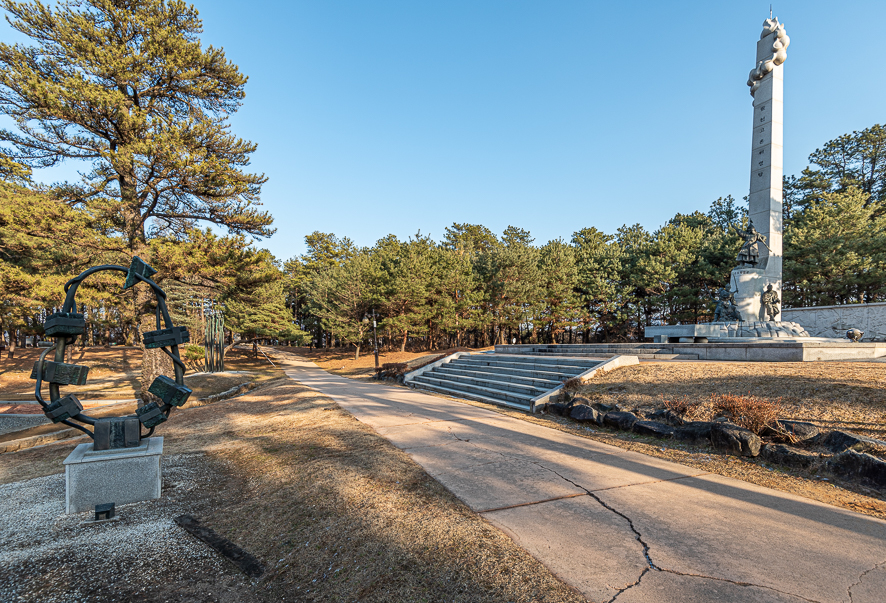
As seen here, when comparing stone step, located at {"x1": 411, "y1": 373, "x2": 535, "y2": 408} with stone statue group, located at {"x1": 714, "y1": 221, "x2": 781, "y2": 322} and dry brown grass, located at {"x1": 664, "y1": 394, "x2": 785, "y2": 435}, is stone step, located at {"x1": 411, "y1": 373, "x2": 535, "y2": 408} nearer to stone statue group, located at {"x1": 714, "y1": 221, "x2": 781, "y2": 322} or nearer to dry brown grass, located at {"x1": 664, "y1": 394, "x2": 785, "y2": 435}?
dry brown grass, located at {"x1": 664, "y1": 394, "x2": 785, "y2": 435}

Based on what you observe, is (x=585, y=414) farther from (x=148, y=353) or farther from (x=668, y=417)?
(x=148, y=353)

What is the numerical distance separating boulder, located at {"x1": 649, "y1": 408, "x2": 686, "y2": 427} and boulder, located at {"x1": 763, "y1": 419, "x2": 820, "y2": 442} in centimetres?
115

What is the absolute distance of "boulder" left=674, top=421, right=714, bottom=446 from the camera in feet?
19.4

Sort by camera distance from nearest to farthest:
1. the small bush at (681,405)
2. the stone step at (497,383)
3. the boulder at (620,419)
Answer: the small bush at (681,405)
the boulder at (620,419)
the stone step at (497,383)

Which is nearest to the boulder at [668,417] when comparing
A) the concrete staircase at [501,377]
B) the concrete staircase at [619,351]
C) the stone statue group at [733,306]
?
the concrete staircase at [501,377]

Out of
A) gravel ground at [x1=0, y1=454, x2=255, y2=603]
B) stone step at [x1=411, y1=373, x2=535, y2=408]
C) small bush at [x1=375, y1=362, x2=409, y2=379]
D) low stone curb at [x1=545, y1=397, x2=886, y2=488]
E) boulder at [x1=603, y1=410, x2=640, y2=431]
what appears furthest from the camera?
small bush at [x1=375, y1=362, x2=409, y2=379]

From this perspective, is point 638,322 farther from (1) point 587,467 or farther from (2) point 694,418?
(1) point 587,467

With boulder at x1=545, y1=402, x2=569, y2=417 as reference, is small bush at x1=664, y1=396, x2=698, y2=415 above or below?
above

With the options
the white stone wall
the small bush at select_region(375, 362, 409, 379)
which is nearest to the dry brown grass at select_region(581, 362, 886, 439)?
the small bush at select_region(375, 362, 409, 379)

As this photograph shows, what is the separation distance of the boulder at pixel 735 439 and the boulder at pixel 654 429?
0.66 m

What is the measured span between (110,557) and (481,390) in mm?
9541

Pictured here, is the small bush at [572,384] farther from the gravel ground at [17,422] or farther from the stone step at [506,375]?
the gravel ground at [17,422]

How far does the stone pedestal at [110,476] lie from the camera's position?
396 cm

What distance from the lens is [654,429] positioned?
21.3ft
